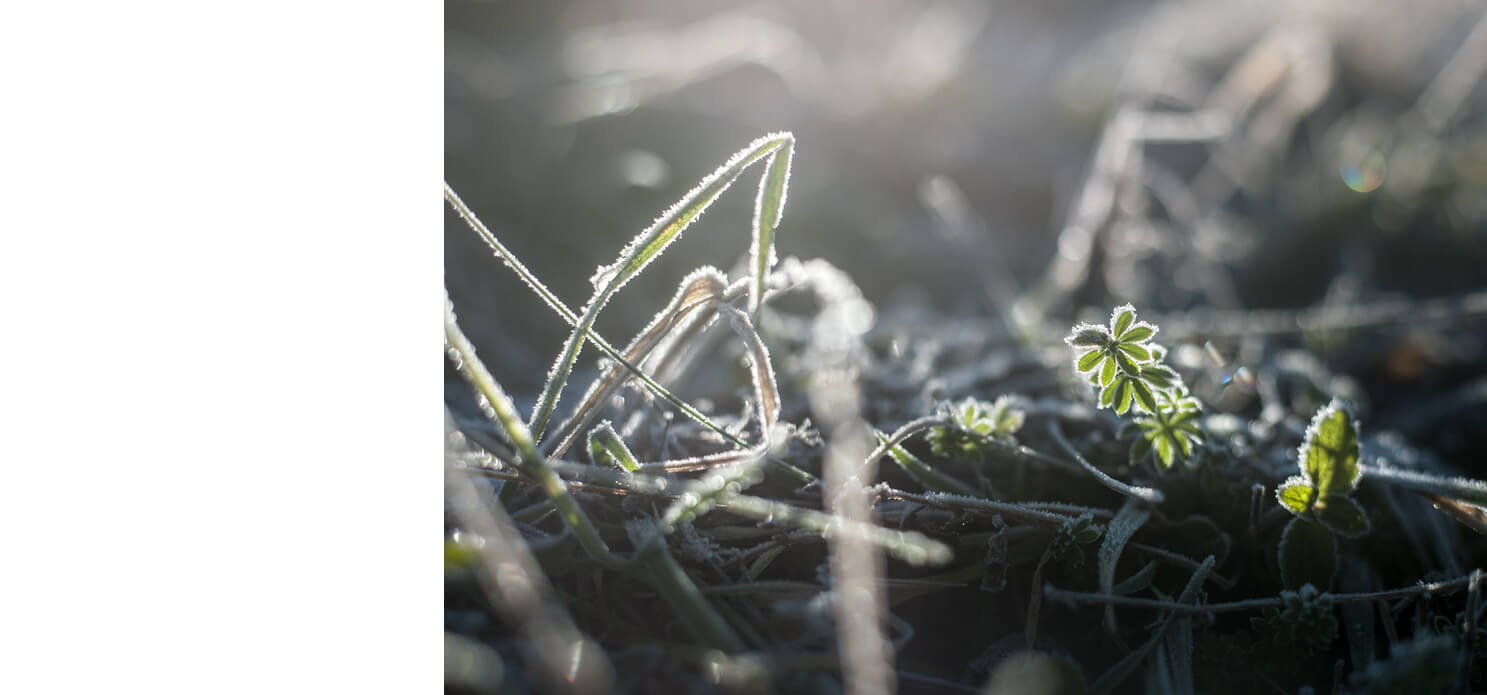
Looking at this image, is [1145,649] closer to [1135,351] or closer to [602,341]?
[1135,351]

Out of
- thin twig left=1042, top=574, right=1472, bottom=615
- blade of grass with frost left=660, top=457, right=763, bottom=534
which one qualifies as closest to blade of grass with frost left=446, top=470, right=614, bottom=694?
blade of grass with frost left=660, top=457, right=763, bottom=534

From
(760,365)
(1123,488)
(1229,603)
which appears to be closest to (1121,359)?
(1123,488)
